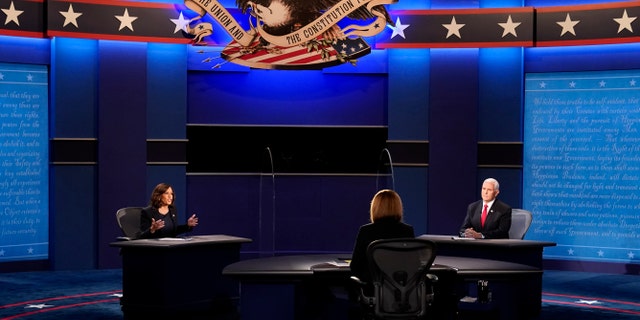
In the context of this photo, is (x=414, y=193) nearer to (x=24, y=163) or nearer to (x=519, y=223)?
(x=519, y=223)

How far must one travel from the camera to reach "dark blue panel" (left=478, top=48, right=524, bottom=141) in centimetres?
999

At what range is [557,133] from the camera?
32.8 ft

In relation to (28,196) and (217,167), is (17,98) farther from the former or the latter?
(217,167)

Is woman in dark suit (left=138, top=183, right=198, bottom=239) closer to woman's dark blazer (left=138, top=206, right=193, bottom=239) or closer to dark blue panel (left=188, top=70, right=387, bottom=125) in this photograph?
woman's dark blazer (left=138, top=206, right=193, bottom=239)

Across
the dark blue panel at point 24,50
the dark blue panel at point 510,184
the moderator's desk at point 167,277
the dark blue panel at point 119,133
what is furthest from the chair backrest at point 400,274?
the dark blue panel at point 24,50

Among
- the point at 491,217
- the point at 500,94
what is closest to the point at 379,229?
the point at 491,217

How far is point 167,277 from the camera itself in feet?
21.5

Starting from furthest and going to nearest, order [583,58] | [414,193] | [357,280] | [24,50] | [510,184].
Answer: [414,193]
[510,184]
[583,58]
[24,50]
[357,280]

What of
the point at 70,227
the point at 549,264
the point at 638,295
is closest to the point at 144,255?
the point at 70,227

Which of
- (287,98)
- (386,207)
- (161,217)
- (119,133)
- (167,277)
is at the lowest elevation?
(167,277)

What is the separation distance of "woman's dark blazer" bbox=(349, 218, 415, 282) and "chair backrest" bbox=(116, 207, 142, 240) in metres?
2.74

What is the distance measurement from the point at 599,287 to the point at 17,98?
20.9 ft

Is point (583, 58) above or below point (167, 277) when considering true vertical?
above

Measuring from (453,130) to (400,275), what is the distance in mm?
5402
